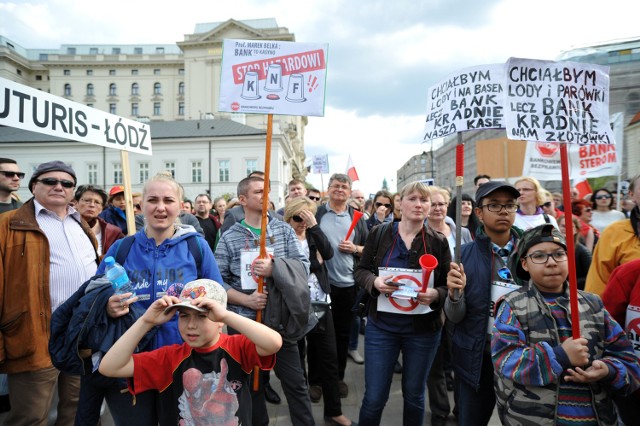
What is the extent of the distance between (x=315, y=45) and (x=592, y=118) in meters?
2.00

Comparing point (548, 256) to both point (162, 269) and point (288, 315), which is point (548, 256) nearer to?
point (288, 315)

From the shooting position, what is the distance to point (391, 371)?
9.39ft

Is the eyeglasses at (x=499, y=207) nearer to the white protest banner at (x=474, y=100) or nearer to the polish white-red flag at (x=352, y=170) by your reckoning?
the white protest banner at (x=474, y=100)

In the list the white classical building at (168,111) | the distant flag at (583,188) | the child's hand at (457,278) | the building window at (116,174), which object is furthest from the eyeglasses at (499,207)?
the building window at (116,174)

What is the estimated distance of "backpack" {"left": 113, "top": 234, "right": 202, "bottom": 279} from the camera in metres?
2.36

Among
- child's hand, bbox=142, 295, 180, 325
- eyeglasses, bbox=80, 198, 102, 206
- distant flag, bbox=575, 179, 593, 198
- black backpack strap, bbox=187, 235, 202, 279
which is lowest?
child's hand, bbox=142, 295, 180, 325

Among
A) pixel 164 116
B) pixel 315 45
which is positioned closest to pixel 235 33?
pixel 164 116

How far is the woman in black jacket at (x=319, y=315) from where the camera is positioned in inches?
137

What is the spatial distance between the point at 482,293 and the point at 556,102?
125cm

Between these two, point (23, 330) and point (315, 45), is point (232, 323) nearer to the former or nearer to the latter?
point (23, 330)

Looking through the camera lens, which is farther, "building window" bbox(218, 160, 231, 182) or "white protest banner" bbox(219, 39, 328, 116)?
"building window" bbox(218, 160, 231, 182)

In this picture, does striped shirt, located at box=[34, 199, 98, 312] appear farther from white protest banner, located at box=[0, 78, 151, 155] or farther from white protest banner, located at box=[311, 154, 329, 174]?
white protest banner, located at box=[311, 154, 329, 174]

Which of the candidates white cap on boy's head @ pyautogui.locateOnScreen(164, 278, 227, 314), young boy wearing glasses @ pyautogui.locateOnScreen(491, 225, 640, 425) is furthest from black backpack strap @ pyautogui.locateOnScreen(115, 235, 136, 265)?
young boy wearing glasses @ pyautogui.locateOnScreen(491, 225, 640, 425)

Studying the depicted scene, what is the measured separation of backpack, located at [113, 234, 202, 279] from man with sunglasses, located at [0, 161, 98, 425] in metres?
0.80
